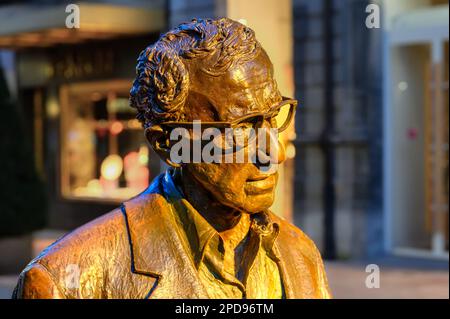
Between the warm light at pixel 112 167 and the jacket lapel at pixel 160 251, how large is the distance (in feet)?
45.1

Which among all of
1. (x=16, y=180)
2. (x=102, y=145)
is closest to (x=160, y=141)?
(x=16, y=180)

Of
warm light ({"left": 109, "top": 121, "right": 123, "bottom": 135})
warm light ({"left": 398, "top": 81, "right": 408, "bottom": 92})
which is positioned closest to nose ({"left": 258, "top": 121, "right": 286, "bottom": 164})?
warm light ({"left": 398, "top": 81, "right": 408, "bottom": 92})

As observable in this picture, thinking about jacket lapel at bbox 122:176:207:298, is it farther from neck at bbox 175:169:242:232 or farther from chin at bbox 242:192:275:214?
chin at bbox 242:192:275:214

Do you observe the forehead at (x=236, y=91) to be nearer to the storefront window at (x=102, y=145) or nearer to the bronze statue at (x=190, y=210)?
the bronze statue at (x=190, y=210)

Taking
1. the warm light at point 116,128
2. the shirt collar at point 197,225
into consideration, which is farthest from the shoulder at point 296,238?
the warm light at point 116,128

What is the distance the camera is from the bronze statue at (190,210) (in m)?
1.99

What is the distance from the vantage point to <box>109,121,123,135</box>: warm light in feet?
51.2

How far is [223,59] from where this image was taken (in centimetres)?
201

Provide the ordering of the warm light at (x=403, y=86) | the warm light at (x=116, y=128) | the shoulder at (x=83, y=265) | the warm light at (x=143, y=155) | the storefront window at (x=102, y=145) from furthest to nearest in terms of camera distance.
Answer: the warm light at (x=116, y=128) < the storefront window at (x=102, y=145) < the warm light at (x=143, y=155) < the warm light at (x=403, y=86) < the shoulder at (x=83, y=265)

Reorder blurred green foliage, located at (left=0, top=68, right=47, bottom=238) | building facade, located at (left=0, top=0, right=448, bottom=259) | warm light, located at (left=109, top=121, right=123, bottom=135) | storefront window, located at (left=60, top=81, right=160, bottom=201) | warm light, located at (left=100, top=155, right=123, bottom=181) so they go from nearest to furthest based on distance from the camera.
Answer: blurred green foliage, located at (left=0, top=68, right=47, bottom=238) → building facade, located at (left=0, top=0, right=448, bottom=259) → storefront window, located at (left=60, top=81, right=160, bottom=201) → warm light, located at (left=109, top=121, right=123, bottom=135) → warm light, located at (left=100, top=155, right=123, bottom=181)

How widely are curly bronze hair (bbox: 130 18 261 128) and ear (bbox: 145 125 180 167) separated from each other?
0.02m

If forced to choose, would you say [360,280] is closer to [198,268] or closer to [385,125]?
[385,125]
